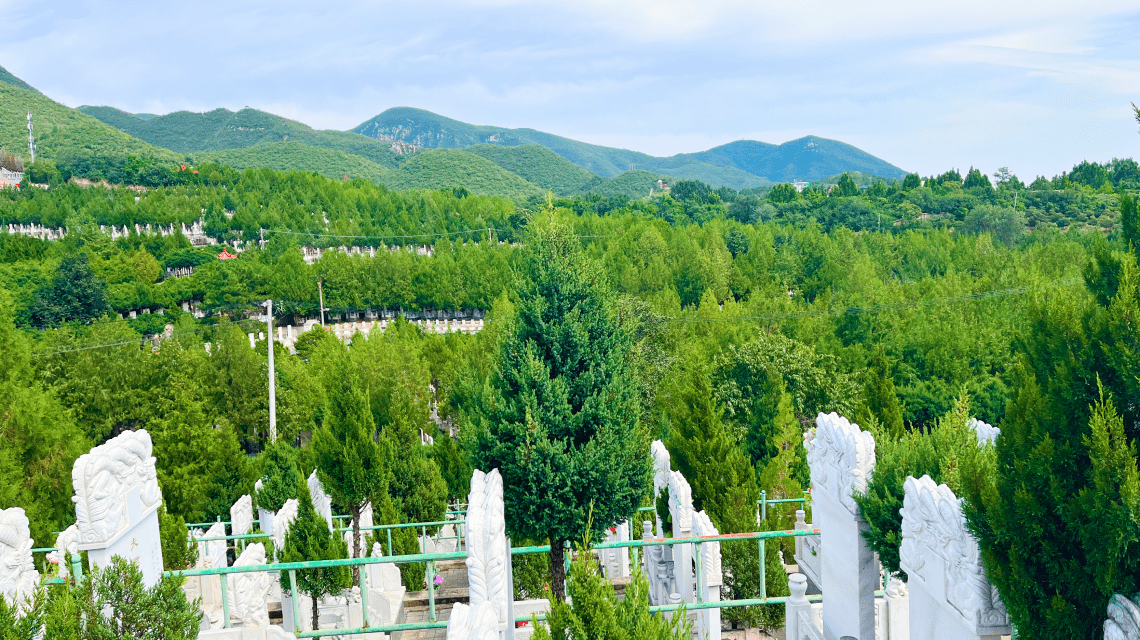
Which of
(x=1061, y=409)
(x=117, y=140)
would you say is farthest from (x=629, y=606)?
(x=117, y=140)

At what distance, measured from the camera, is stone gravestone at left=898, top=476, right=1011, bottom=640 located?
6602 millimetres

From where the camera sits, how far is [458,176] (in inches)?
5384

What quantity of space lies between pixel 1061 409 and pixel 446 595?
1046 cm

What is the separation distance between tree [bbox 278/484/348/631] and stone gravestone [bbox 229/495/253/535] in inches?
174

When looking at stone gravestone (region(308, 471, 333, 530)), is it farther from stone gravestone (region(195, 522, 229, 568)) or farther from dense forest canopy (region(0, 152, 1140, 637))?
stone gravestone (region(195, 522, 229, 568))

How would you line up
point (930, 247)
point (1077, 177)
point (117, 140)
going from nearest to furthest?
point (930, 247)
point (1077, 177)
point (117, 140)

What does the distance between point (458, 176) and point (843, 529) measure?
13196 cm

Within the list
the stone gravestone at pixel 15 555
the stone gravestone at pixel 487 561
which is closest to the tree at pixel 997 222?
the stone gravestone at pixel 487 561

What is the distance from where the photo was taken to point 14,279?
4784 centimetres

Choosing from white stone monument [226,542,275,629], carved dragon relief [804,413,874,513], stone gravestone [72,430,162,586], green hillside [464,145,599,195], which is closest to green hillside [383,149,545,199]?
green hillside [464,145,599,195]

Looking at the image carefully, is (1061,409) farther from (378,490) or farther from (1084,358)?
(378,490)

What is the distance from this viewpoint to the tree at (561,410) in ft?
32.0

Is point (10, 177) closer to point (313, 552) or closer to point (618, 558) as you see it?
point (313, 552)

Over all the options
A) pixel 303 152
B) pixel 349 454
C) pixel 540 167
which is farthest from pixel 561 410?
pixel 540 167
